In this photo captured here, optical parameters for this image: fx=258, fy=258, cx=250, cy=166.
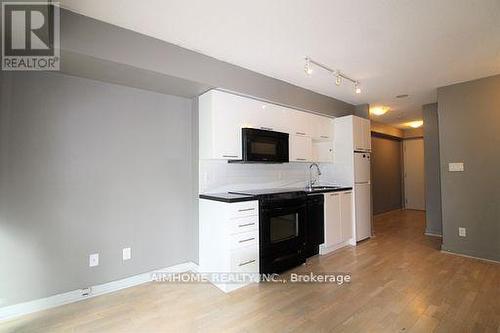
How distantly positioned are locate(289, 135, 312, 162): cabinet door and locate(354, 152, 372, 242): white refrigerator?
89cm

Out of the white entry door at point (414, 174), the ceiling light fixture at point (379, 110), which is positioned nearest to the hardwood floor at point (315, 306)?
the ceiling light fixture at point (379, 110)

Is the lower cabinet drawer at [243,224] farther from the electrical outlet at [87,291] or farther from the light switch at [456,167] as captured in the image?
the light switch at [456,167]

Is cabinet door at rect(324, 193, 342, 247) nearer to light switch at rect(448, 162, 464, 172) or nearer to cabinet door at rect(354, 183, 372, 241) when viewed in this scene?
cabinet door at rect(354, 183, 372, 241)

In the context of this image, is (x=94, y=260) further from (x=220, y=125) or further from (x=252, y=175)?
(x=252, y=175)

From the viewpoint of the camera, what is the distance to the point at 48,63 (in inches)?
88.2

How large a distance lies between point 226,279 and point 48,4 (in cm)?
274

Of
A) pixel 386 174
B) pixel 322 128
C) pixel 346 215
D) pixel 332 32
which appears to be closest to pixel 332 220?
pixel 346 215

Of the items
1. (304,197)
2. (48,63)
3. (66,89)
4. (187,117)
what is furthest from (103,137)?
(304,197)

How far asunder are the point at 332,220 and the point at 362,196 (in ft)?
3.05

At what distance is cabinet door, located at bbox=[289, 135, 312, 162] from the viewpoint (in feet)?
12.1

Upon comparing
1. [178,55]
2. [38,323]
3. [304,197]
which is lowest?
[38,323]

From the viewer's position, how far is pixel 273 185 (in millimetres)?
3928

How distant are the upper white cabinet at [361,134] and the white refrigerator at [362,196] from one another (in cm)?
12

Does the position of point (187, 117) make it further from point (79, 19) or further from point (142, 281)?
point (142, 281)
